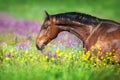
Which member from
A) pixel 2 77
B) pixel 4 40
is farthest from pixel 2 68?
pixel 4 40

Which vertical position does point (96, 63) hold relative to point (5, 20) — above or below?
below

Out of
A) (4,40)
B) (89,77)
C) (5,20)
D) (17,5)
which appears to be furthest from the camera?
(17,5)

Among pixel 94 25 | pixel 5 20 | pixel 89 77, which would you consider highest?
pixel 5 20

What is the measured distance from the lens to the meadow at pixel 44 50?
919 cm

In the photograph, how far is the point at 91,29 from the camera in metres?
10.6

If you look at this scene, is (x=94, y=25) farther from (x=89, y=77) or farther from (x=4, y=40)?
(x=4, y=40)

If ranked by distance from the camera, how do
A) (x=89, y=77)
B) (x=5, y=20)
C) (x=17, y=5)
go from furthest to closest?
(x=17, y=5)
(x=5, y=20)
(x=89, y=77)

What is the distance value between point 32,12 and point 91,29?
8.55 metres

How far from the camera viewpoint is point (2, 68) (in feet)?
33.4

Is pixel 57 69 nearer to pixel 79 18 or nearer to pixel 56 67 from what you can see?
pixel 56 67

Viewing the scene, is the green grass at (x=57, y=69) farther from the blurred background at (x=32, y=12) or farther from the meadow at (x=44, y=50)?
the blurred background at (x=32, y=12)

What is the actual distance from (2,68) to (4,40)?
14.9ft

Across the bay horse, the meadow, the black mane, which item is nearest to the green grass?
the meadow

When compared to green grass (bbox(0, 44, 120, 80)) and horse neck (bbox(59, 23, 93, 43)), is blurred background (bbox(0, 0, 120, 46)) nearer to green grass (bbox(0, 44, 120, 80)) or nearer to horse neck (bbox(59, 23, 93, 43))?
horse neck (bbox(59, 23, 93, 43))
